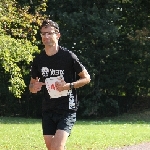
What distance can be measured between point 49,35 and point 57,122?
3.80 ft

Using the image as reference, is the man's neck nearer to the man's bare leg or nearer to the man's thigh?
the man's thigh

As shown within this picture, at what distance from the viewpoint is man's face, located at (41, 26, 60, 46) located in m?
5.46

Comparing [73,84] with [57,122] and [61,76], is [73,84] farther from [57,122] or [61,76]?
[57,122]

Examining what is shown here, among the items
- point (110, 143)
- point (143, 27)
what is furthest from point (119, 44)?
point (110, 143)

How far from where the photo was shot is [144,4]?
99.8 ft

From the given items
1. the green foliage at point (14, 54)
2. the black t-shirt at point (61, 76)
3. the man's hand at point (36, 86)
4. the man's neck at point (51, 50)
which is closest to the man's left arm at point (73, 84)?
the black t-shirt at point (61, 76)

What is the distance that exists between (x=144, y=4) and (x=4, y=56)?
13.5 m

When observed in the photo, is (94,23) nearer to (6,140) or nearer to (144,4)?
(144,4)

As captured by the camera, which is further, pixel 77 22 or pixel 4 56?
pixel 77 22

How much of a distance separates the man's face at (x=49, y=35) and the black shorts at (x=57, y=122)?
0.94m

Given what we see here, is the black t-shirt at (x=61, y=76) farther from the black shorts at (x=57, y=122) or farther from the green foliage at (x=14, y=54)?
the green foliage at (x=14, y=54)

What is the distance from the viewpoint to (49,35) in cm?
546

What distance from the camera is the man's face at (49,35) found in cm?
546

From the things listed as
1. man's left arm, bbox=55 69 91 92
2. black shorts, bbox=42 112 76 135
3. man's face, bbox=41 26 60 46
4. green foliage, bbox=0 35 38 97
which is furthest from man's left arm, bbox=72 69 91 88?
green foliage, bbox=0 35 38 97
